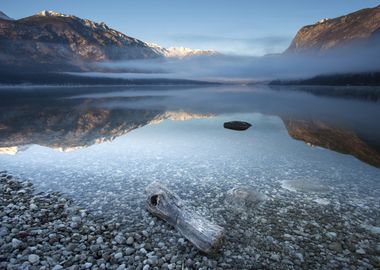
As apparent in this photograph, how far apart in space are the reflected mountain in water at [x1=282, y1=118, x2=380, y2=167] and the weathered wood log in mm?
17408

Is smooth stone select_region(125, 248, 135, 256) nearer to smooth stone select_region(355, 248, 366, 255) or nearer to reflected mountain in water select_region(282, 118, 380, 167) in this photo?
smooth stone select_region(355, 248, 366, 255)

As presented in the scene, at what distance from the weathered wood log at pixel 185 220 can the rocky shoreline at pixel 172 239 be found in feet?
0.96

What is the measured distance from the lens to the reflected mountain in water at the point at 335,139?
2413cm

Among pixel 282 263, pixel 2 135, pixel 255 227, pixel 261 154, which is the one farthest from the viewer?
pixel 2 135

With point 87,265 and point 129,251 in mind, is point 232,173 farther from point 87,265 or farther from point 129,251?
point 87,265

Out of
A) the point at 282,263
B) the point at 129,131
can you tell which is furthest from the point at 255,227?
the point at 129,131

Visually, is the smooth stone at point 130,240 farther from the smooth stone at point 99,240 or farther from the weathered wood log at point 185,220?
the weathered wood log at point 185,220

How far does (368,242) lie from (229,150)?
14.9m

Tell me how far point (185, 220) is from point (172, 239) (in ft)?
2.78

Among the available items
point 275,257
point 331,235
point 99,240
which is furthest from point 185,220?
point 331,235

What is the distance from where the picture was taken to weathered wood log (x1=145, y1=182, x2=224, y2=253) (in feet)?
31.3

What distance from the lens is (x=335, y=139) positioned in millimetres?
30984

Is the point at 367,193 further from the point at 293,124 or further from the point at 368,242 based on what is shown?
the point at 293,124

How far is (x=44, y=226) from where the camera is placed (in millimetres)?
10609
